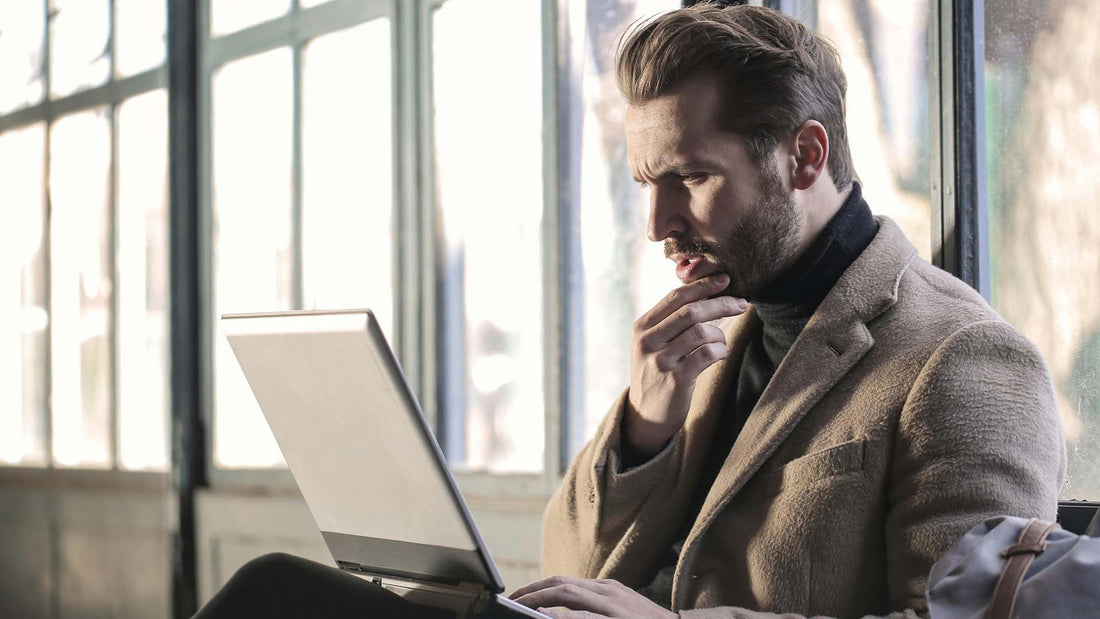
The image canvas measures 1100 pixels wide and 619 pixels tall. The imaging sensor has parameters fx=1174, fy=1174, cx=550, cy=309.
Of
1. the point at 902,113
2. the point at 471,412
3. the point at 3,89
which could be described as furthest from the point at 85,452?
the point at 902,113

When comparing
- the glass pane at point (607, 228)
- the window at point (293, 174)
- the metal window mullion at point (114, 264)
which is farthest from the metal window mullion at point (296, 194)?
the glass pane at point (607, 228)

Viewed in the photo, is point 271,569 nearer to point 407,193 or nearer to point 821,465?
point 821,465

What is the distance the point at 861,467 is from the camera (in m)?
1.51

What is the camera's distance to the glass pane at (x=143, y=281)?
14.8 ft

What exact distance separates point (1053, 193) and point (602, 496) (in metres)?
0.95

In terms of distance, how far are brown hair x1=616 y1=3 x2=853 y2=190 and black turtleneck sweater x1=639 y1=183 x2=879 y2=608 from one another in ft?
0.28

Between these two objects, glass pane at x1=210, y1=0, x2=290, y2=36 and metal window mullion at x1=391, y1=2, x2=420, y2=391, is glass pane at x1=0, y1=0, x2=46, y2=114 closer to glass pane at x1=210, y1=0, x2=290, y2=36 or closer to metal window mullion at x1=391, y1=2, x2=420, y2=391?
glass pane at x1=210, y1=0, x2=290, y2=36

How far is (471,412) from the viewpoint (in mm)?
3652

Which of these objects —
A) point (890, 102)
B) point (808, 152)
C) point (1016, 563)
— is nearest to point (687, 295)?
point (808, 152)

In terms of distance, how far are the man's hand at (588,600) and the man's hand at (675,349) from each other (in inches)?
13.7

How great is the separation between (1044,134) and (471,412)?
2057 mm

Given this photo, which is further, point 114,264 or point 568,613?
point 114,264

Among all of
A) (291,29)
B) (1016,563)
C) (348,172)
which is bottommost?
(1016,563)

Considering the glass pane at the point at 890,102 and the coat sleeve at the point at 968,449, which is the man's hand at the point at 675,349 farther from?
the glass pane at the point at 890,102
